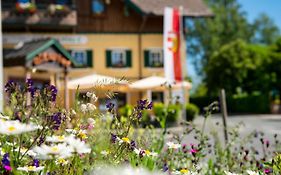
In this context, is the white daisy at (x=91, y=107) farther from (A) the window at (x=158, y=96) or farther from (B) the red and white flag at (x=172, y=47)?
(A) the window at (x=158, y=96)

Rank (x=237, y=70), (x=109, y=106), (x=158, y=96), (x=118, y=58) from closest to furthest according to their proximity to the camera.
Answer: (x=109, y=106)
(x=118, y=58)
(x=158, y=96)
(x=237, y=70)

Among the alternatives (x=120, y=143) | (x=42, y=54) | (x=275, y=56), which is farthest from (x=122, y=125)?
(x=275, y=56)

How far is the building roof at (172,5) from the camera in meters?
29.2

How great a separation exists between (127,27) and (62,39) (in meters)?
3.45

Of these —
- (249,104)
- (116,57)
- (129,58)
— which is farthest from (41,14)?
(249,104)

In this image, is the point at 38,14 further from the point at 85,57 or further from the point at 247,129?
the point at 247,129

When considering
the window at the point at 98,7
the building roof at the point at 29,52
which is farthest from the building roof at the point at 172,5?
the building roof at the point at 29,52

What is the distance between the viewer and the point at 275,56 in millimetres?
41000

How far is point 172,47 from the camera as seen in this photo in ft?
65.6

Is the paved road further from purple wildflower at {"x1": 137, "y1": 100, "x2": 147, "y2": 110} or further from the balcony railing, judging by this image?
the balcony railing

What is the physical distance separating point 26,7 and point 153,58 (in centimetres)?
713

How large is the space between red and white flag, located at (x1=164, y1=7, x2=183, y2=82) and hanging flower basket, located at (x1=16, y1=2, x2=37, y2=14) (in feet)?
27.3

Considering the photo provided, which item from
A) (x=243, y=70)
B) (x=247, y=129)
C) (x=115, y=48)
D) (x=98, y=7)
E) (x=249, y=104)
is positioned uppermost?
(x=98, y=7)

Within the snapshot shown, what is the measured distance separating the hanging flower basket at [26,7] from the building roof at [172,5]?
209 inches
